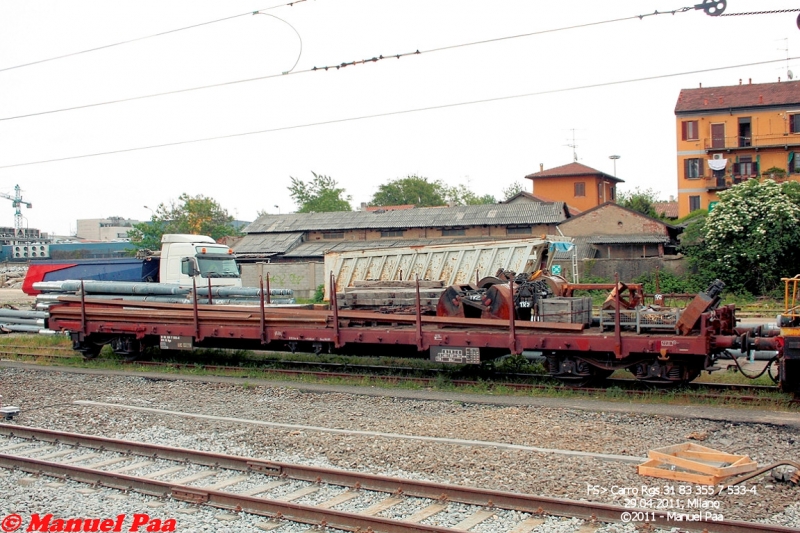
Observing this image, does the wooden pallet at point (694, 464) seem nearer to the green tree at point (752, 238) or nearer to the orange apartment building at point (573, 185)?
the green tree at point (752, 238)

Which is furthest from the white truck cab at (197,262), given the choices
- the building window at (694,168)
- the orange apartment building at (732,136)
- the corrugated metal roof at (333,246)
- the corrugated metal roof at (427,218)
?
the building window at (694,168)

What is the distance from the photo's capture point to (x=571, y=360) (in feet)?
39.5

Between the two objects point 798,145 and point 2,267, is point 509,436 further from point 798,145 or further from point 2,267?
point 2,267

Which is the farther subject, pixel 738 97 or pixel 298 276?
pixel 738 97

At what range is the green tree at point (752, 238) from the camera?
96.2 ft

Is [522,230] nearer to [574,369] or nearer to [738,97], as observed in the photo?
[738,97]

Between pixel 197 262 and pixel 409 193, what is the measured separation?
67051 mm

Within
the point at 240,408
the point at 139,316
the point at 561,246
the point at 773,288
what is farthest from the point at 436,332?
the point at 773,288

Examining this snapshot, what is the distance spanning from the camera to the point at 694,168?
48531mm

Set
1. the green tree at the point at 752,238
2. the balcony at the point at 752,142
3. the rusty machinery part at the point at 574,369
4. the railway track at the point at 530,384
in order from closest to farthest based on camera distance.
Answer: the railway track at the point at 530,384 → the rusty machinery part at the point at 574,369 → the green tree at the point at 752,238 → the balcony at the point at 752,142

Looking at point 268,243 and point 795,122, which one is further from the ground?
point 795,122

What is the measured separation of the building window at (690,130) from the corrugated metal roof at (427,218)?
40.4 ft

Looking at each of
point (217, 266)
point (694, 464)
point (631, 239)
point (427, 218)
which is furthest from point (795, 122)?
point (694, 464)

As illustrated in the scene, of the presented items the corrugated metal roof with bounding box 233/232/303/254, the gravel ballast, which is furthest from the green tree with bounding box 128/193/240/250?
the gravel ballast
